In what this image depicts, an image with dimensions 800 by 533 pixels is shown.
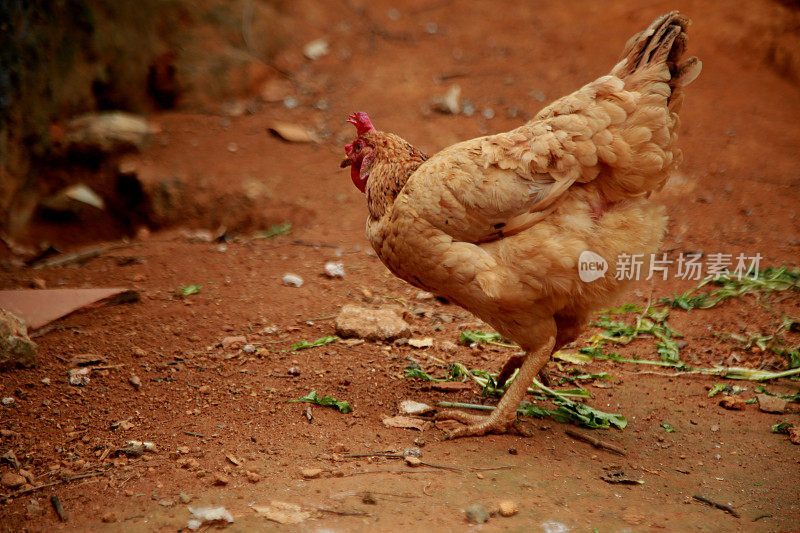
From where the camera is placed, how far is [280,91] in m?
8.32

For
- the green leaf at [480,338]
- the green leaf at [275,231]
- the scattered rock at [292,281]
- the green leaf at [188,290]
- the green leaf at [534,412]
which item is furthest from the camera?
the green leaf at [275,231]

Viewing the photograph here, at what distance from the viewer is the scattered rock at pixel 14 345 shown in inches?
141

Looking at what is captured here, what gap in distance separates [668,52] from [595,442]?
2.03 meters

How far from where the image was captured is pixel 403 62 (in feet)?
28.0

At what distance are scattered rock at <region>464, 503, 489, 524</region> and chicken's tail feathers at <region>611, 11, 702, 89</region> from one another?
88.1 inches

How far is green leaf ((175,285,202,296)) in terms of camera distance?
189 inches

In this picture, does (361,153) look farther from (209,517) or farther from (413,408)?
(209,517)

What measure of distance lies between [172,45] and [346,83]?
2.20m

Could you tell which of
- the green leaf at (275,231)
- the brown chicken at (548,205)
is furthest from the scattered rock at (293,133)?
the brown chicken at (548,205)

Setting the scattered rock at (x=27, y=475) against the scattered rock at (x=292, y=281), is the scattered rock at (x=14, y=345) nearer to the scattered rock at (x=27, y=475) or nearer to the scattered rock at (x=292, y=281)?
the scattered rock at (x=27, y=475)

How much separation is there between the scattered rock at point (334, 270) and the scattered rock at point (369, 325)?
2.74 ft

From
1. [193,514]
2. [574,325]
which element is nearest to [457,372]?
[574,325]

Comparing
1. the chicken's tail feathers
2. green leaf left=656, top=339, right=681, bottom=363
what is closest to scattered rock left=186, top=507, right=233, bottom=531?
the chicken's tail feathers

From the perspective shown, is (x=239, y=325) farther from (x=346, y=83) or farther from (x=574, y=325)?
(x=346, y=83)
